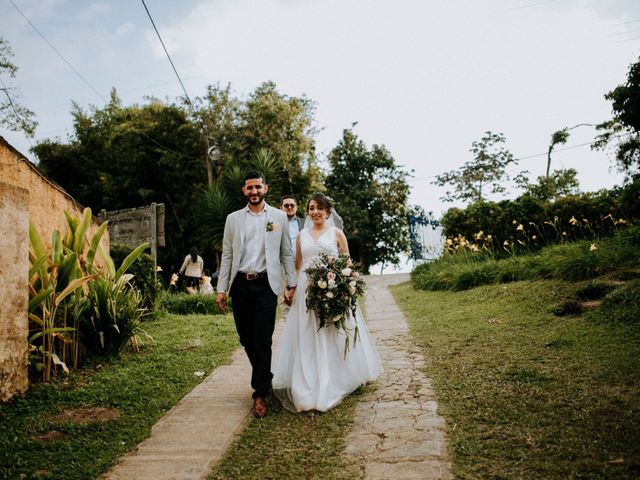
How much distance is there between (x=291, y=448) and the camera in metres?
3.37

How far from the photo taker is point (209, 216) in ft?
57.5

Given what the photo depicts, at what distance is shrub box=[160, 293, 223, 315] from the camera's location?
10305 millimetres

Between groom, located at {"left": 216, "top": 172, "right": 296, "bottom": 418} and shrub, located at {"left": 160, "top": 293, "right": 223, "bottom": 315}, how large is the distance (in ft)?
20.1

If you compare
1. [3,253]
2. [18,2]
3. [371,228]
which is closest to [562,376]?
[3,253]

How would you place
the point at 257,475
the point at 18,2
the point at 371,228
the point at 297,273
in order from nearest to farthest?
the point at 257,475 → the point at 297,273 → the point at 18,2 → the point at 371,228

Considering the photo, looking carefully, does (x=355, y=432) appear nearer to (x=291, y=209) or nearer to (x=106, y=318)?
(x=106, y=318)

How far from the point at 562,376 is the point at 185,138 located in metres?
21.3

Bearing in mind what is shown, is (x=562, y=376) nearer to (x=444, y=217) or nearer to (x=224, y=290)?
(x=224, y=290)

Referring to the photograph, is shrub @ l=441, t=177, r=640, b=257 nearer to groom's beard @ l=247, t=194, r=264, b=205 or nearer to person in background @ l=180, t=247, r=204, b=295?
person in background @ l=180, t=247, r=204, b=295

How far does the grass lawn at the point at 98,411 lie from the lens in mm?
3229

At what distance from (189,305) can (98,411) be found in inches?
244

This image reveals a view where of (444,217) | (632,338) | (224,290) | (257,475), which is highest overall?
(444,217)

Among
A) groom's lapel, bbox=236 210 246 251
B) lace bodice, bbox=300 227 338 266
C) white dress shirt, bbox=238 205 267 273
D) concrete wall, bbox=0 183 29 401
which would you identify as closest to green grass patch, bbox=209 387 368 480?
white dress shirt, bbox=238 205 267 273

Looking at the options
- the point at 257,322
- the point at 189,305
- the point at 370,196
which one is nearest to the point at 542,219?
the point at 189,305
